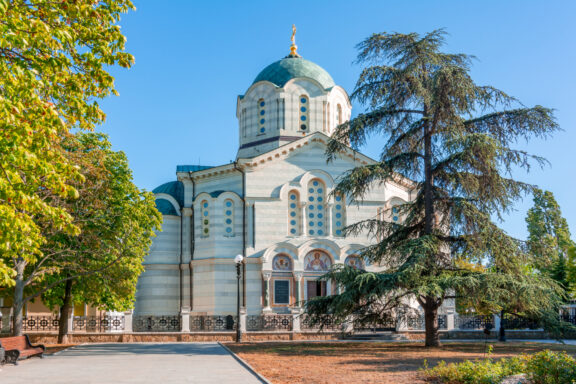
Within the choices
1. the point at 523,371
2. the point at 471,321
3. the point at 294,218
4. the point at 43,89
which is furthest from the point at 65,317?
the point at 523,371

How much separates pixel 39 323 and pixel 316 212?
14.8 meters

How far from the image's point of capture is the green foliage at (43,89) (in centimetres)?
1016

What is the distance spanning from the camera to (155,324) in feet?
99.8

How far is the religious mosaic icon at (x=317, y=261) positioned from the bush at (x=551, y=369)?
2336cm

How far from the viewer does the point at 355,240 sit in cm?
3516

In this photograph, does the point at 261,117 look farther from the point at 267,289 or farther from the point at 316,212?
the point at 267,289

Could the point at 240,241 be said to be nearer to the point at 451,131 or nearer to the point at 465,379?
the point at 451,131

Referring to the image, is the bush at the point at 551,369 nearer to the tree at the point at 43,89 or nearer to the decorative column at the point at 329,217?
the tree at the point at 43,89

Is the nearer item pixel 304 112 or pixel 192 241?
pixel 192 241

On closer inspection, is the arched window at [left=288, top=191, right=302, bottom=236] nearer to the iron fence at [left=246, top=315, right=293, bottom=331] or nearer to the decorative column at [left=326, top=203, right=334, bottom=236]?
the decorative column at [left=326, top=203, right=334, bottom=236]

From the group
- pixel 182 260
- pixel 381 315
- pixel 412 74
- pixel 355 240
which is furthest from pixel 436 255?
pixel 182 260

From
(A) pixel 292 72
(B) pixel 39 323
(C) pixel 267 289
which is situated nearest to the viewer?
(B) pixel 39 323

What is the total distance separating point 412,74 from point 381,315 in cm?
819

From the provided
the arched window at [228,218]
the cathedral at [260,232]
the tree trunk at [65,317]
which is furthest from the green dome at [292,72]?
the tree trunk at [65,317]
